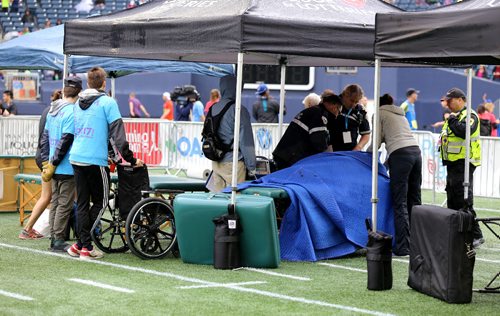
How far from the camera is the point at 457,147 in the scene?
1194 cm

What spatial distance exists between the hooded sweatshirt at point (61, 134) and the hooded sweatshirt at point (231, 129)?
151cm

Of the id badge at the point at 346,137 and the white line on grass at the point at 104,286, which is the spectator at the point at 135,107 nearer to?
the id badge at the point at 346,137

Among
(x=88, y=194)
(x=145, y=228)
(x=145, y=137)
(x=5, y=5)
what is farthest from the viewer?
(x=5, y=5)

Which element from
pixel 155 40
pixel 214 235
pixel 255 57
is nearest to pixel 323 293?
pixel 214 235

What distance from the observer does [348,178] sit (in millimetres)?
11367

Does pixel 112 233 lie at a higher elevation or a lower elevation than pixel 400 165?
lower

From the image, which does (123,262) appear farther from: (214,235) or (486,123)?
(486,123)

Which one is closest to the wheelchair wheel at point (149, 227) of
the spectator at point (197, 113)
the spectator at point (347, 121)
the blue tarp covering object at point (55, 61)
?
the spectator at point (347, 121)

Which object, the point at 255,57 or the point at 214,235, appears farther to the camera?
the point at 255,57

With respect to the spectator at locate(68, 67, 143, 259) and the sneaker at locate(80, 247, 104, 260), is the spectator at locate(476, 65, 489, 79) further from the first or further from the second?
the sneaker at locate(80, 247, 104, 260)

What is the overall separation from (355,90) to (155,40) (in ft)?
8.57

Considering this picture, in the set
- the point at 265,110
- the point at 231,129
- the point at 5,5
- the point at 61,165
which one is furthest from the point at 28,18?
the point at 231,129

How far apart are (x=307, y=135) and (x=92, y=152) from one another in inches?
98.4

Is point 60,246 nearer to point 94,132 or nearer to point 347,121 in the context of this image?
point 94,132
